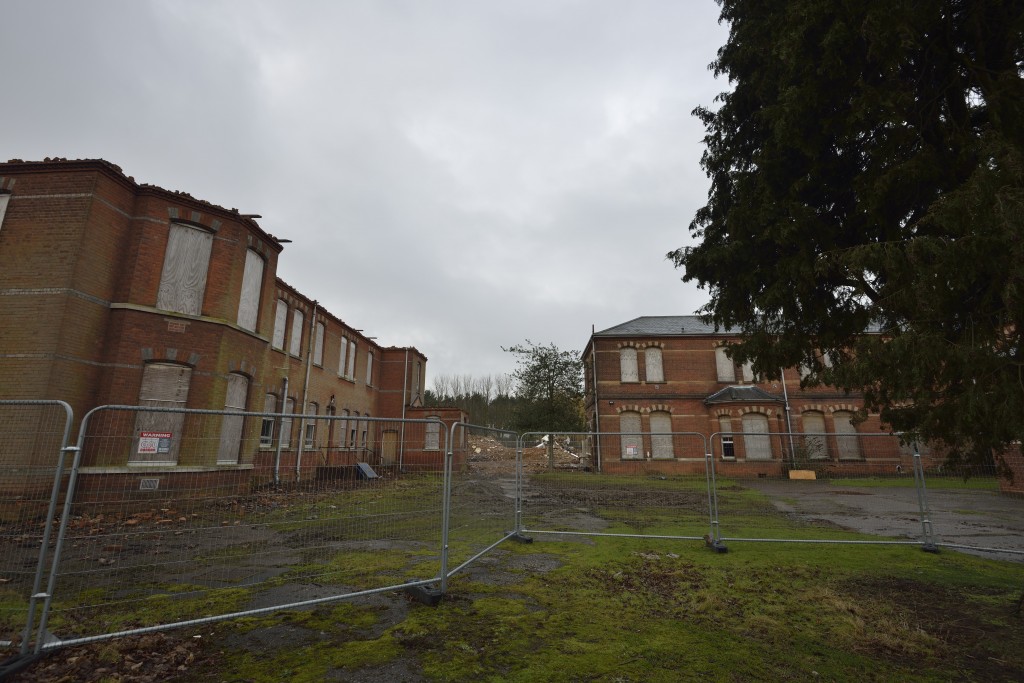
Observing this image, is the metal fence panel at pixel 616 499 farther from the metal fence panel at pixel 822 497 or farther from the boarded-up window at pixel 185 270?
the boarded-up window at pixel 185 270

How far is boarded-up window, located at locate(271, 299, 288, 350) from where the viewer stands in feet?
61.6

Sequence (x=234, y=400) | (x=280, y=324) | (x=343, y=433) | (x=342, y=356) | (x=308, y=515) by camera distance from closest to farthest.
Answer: (x=308, y=515) → (x=343, y=433) → (x=234, y=400) → (x=280, y=324) → (x=342, y=356)

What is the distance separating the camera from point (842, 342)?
9125 mm

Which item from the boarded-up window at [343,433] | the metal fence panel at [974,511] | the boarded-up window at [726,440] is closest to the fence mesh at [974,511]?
the metal fence panel at [974,511]

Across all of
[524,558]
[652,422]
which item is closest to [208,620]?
[524,558]

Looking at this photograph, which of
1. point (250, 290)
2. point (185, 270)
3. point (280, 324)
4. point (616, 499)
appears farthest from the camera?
point (280, 324)

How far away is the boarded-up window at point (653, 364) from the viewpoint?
29.1m

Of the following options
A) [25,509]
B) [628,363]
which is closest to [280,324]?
[25,509]

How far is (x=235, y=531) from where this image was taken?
4.66m

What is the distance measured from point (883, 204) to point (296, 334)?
19.8 meters

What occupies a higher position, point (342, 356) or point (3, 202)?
point (3, 202)

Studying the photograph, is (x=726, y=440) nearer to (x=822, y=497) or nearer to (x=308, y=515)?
(x=822, y=497)

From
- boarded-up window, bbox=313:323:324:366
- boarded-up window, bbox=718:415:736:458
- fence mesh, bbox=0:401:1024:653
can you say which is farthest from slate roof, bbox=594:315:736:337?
fence mesh, bbox=0:401:1024:653

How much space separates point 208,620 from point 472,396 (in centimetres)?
5853
